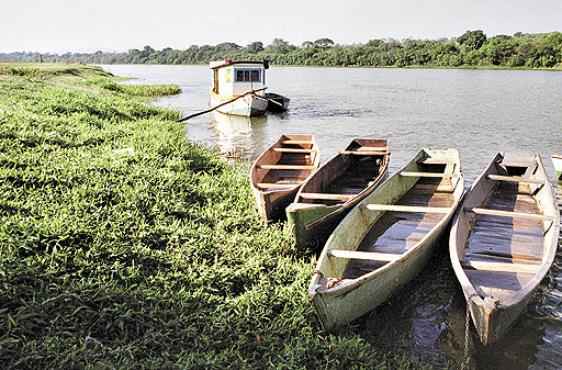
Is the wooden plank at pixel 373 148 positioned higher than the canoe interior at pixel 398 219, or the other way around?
the wooden plank at pixel 373 148

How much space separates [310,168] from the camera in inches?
376

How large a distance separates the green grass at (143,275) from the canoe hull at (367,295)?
0.59ft

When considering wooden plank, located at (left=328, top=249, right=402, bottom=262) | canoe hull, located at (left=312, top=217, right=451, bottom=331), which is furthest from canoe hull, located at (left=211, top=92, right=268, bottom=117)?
wooden plank, located at (left=328, top=249, right=402, bottom=262)

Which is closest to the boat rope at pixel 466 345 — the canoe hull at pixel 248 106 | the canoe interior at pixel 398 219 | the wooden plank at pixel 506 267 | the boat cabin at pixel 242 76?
the wooden plank at pixel 506 267

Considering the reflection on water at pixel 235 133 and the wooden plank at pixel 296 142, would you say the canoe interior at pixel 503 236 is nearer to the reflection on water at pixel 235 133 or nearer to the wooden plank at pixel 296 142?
the wooden plank at pixel 296 142

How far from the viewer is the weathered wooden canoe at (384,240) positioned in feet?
14.9

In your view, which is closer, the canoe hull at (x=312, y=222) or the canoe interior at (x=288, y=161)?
the canoe hull at (x=312, y=222)

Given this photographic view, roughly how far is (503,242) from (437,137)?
11.1 m

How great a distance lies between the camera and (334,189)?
894 centimetres

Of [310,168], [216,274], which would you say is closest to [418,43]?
[310,168]

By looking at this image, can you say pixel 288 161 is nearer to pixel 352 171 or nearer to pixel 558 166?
pixel 352 171

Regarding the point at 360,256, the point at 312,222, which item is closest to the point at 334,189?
the point at 312,222

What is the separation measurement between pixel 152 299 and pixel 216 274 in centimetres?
85

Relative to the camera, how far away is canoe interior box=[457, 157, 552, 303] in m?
5.33
